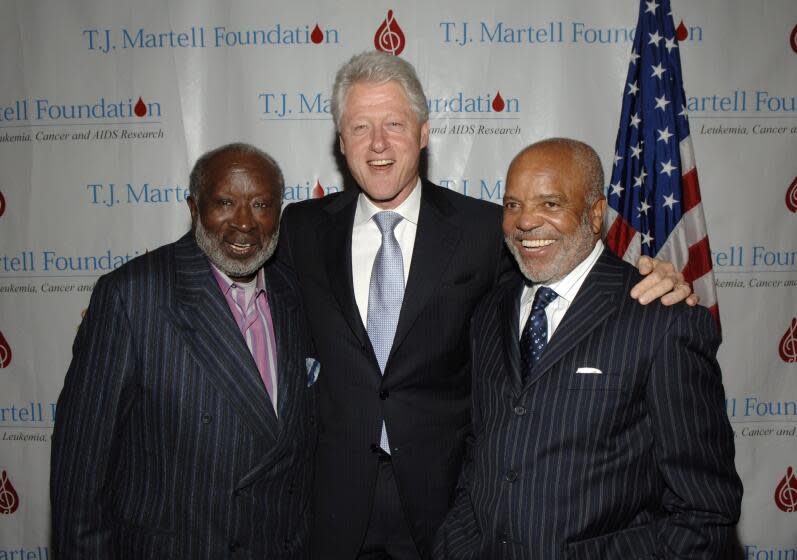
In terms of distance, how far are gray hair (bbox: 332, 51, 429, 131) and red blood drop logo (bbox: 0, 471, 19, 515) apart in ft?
11.9

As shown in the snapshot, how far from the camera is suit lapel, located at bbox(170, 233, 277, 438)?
2072 millimetres

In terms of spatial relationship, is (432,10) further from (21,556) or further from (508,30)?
(21,556)

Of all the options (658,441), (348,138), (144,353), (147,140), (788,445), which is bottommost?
(788,445)

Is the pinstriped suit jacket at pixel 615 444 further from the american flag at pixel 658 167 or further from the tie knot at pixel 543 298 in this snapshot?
the american flag at pixel 658 167

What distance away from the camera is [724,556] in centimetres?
182

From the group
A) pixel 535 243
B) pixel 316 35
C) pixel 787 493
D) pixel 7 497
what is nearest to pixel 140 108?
pixel 316 35

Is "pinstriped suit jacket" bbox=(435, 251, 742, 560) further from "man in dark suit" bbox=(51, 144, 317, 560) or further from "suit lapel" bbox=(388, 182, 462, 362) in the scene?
"man in dark suit" bbox=(51, 144, 317, 560)

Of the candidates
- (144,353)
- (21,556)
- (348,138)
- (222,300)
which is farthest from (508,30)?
(21,556)

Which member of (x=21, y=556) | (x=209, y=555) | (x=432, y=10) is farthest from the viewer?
(x=21, y=556)

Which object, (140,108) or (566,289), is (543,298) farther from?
(140,108)

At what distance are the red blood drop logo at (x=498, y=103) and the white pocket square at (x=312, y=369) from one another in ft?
7.46

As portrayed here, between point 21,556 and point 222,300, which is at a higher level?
point 222,300

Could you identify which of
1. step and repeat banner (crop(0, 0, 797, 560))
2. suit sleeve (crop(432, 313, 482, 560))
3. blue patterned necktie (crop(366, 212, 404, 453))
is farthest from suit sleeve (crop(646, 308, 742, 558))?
step and repeat banner (crop(0, 0, 797, 560))

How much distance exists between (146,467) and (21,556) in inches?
120
